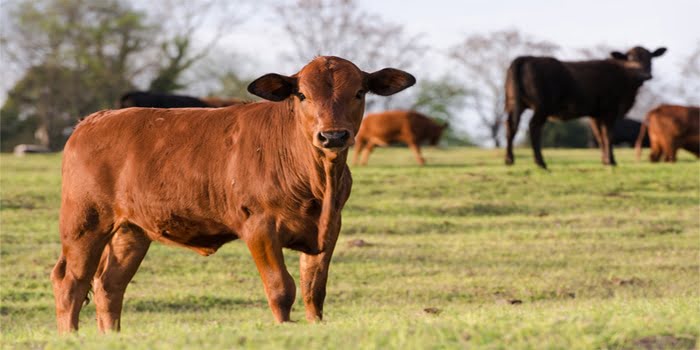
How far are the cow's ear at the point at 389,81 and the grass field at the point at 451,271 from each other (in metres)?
1.65

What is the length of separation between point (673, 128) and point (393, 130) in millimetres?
6926

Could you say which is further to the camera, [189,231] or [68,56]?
[68,56]

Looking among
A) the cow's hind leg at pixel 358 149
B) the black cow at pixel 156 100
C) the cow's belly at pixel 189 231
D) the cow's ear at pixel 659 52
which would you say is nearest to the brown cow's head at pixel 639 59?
the cow's ear at pixel 659 52

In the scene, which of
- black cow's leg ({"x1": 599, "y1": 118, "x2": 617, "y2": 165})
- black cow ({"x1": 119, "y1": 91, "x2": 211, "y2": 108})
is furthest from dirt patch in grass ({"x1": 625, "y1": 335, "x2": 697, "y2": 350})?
black cow ({"x1": 119, "y1": 91, "x2": 211, "y2": 108})

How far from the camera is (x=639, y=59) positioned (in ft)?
85.0

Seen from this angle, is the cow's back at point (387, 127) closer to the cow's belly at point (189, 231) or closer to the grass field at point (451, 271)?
the grass field at point (451, 271)

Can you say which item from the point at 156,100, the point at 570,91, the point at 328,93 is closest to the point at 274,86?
the point at 328,93

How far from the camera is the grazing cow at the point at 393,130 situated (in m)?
28.0

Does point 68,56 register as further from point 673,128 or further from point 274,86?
Result: point 274,86

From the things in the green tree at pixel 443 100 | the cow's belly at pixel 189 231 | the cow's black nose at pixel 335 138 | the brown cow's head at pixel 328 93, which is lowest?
the green tree at pixel 443 100

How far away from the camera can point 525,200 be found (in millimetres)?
20719

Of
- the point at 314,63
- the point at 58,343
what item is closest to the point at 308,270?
the point at 314,63

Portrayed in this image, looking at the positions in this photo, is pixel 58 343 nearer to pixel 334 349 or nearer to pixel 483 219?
pixel 334 349

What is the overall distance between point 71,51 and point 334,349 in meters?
52.7
